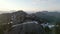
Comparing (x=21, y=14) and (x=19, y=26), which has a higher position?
(x=21, y=14)

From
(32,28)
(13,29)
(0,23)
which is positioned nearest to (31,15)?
(32,28)

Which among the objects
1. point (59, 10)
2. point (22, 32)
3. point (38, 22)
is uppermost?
point (59, 10)

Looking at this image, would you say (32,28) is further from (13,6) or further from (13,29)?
(13,6)

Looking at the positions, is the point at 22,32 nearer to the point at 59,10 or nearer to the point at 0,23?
the point at 0,23

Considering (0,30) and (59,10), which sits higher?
(59,10)

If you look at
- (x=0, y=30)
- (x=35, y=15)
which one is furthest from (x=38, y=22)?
(x=0, y=30)
